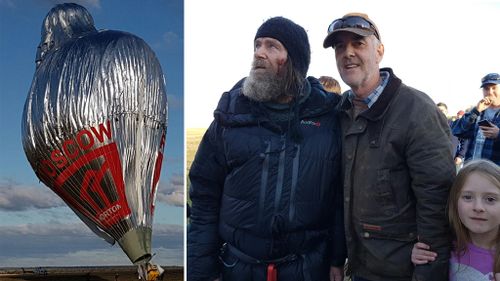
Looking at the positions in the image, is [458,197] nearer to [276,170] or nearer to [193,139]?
[276,170]

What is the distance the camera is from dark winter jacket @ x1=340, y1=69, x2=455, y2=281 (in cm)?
178

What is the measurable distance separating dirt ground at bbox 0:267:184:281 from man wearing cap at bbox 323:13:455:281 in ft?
2.35

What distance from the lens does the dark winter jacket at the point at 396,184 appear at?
5.83 feet

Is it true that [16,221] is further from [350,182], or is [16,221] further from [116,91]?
[350,182]

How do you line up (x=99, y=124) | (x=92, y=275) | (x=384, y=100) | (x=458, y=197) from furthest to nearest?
(x=99, y=124), (x=92, y=275), (x=384, y=100), (x=458, y=197)

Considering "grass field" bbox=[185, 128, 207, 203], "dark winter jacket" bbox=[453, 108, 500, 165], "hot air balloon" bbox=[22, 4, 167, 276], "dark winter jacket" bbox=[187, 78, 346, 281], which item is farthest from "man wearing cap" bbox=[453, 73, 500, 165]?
"hot air balloon" bbox=[22, 4, 167, 276]

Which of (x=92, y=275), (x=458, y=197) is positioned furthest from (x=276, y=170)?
(x=92, y=275)

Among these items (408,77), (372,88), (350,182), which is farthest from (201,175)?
(408,77)

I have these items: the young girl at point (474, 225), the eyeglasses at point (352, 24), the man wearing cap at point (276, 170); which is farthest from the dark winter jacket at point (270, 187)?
the young girl at point (474, 225)

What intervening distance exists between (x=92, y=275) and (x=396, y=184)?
138 cm

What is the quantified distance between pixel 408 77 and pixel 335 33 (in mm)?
342

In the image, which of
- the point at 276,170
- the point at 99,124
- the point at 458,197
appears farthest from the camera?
the point at 99,124

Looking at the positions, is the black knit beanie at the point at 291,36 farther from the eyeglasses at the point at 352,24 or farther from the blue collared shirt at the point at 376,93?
the blue collared shirt at the point at 376,93

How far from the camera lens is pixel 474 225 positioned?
180 cm
